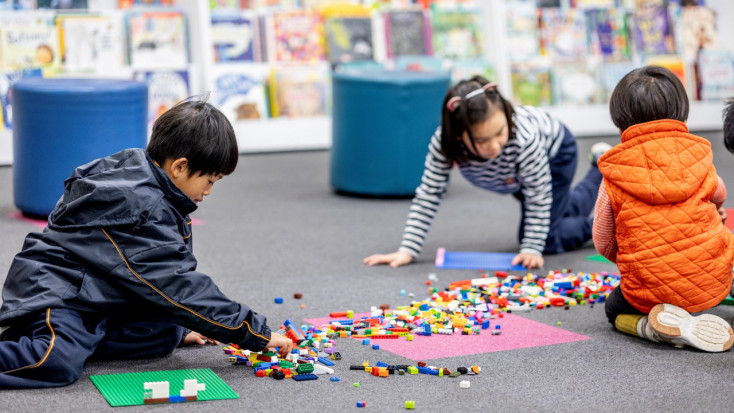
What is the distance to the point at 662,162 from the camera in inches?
84.0

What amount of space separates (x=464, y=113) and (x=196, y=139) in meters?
1.06

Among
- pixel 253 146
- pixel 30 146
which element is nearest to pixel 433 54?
pixel 253 146

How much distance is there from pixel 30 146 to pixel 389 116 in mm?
1560

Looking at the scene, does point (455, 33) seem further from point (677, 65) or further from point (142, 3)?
point (142, 3)

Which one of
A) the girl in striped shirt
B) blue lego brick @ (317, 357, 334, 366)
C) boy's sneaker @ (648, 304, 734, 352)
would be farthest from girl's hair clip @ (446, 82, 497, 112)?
blue lego brick @ (317, 357, 334, 366)

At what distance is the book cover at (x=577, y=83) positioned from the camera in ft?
20.7

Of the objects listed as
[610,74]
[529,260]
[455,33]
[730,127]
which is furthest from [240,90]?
[730,127]

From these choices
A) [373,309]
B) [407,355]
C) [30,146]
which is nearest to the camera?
[407,355]

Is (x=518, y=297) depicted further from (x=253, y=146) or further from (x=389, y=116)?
(x=253, y=146)

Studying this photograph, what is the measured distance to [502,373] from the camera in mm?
2004

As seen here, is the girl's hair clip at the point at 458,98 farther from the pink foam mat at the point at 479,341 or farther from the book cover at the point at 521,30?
the book cover at the point at 521,30

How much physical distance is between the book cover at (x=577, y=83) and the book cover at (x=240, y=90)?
2010 mm

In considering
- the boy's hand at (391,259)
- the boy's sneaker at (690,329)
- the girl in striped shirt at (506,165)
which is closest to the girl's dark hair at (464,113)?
the girl in striped shirt at (506,165)

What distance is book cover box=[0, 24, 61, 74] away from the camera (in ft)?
16.4
